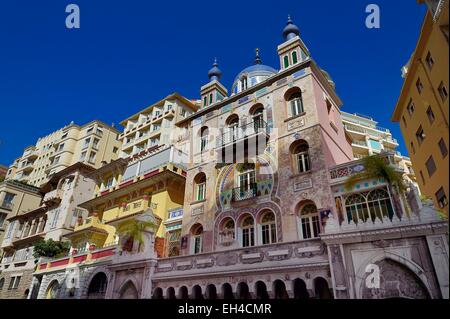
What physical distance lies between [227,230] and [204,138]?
8.72 meters

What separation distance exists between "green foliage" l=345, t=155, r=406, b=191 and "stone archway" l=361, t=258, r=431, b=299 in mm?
4261

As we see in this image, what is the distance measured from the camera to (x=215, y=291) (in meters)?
15.9

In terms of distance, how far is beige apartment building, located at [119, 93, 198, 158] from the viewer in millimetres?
40969

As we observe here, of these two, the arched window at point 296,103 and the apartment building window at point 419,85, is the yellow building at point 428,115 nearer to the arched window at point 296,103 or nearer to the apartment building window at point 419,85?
the apartment building window at point 419,85

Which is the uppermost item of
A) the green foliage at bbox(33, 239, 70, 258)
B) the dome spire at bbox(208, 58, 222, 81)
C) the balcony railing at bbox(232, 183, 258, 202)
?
the dome spire at bbox(208, 58, 222, 81)

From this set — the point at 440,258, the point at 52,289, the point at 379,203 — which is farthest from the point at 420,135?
the point at 52,289

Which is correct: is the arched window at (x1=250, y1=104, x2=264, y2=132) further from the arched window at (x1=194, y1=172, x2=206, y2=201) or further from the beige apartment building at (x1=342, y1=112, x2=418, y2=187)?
the beige apartment building at (x1=342, y1=112, x2=418, y2=187)

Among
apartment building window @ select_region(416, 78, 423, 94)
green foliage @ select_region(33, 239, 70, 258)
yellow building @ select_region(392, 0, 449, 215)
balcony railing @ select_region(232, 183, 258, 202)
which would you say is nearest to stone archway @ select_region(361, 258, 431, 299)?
balcony railing @ select_region(232, 183, 258, 202)

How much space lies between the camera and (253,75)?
1000 inches

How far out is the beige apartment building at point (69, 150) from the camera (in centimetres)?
5087

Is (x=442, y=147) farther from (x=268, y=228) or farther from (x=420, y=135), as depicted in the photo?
(x=268, y=228)

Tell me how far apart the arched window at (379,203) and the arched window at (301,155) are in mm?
3865
